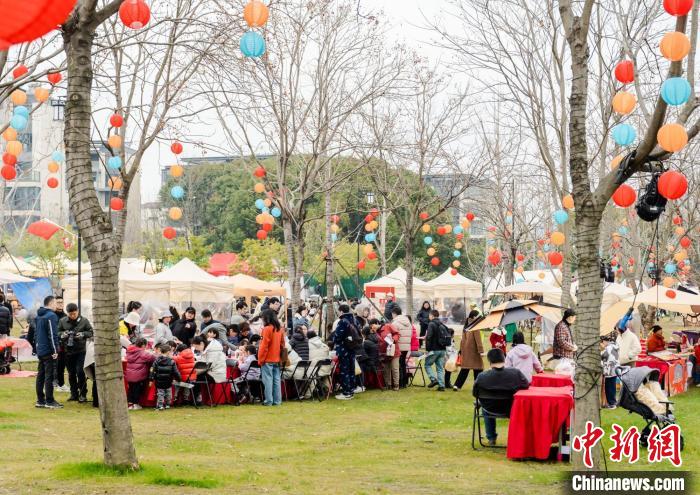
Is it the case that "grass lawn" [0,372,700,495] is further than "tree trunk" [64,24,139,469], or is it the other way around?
"grass lawn" [0,372,700,495]

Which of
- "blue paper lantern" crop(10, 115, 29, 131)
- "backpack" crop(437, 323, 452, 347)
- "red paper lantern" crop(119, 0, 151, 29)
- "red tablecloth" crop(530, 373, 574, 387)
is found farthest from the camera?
"backpack" crop(437, 323, 452, 347)

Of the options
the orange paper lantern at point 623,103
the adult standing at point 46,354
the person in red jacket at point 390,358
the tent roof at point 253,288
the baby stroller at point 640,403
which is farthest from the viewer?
the tent roof at point 253,288

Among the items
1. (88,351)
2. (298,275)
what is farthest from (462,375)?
(88,351)

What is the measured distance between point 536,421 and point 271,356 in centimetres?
624

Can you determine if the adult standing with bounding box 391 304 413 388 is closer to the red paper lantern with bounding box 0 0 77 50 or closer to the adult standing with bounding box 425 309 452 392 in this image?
the adult standing with bounding box 425 309 452 392

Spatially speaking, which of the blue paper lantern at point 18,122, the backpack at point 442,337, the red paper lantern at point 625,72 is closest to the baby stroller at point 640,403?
the red paper lantern at point 625,72

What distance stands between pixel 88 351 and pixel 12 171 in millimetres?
3674

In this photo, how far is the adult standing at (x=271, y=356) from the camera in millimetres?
15602

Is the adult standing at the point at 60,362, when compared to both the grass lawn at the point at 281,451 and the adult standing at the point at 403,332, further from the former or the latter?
the adult standing at the point at 403,332

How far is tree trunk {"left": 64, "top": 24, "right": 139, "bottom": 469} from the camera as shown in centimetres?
823

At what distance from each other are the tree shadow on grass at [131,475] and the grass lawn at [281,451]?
1 cm

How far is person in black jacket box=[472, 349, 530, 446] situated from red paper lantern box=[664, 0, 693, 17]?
15.2ft

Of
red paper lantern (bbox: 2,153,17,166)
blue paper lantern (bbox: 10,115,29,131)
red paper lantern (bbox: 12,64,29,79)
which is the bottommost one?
red paper lantern (bbox: 2,153,17,166)

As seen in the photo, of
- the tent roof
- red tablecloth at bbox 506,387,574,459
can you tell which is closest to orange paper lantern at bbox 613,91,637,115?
red tablecloth at bbox 506,387,574,459
